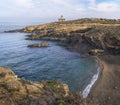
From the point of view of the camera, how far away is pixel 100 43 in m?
61.9

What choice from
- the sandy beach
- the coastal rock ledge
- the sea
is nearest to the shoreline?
the sea

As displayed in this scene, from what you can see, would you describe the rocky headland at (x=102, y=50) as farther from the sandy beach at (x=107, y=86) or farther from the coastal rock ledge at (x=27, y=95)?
the coastal rock ledge at (x=27, y=95)

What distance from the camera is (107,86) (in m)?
33.1

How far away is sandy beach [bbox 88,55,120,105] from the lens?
27.9 m

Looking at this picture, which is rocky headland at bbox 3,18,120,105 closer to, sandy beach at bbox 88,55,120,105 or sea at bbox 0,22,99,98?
sandy beach at bbox 88,55,120,105

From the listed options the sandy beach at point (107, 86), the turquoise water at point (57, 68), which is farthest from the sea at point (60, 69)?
the sandy beach at point (107, 86)

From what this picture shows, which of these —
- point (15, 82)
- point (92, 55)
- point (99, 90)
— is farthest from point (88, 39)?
point (15, 82)

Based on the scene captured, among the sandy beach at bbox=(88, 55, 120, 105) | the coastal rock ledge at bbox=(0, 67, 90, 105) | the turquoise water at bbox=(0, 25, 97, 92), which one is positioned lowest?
the turquoise water at bbox=(0, 25, 97, 92)

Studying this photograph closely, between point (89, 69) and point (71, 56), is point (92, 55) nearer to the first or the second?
point (71, 56)

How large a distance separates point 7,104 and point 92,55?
46088 millimetres

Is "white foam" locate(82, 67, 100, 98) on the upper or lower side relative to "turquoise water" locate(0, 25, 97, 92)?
upper

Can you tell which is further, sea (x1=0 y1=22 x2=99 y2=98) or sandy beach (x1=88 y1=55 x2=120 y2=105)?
sea (x1=0 y1=22 x2=99 y2=98)

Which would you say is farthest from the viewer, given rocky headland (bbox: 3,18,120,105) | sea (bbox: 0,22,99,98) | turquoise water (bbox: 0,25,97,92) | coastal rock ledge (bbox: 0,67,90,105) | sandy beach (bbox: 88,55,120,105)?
turquoise water (bbox: 0,25,97,92)

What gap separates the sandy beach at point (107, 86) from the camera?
27.9 meters
